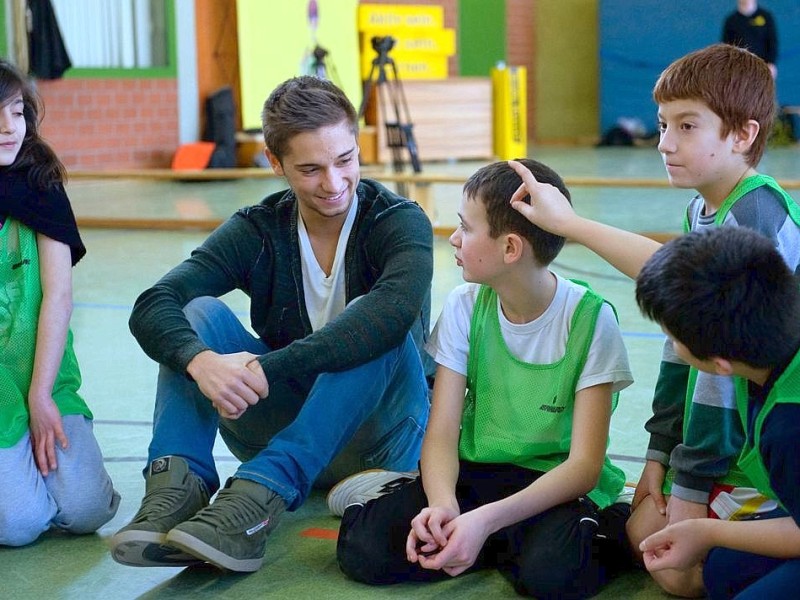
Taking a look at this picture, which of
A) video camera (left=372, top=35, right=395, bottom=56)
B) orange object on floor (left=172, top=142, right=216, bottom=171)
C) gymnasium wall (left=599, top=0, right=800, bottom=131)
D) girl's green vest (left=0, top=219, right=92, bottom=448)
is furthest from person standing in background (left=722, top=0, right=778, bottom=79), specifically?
girl's green vest (left=0, top=219, right=92, bottom=448)

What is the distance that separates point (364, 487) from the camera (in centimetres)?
193

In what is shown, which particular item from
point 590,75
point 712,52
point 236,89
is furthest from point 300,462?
point 590,75

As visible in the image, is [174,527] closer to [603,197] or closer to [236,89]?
[603,197]

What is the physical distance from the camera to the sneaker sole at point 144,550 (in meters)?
1.63

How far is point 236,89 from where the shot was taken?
→ 9891 mm

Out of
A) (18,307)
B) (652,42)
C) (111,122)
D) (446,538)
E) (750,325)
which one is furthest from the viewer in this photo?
(652,42)

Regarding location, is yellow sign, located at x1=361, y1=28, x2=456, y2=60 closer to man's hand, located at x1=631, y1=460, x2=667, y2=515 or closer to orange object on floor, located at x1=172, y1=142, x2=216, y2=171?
orange object on floor, located at x1=172, y1=142, x2=216, y2=171

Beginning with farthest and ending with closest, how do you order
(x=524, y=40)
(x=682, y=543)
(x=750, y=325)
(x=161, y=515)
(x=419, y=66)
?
(x=524, y=40) < (x=419, y=66) < (x=161, y=515) < (x=682, y=543) < (x=750, y=325)

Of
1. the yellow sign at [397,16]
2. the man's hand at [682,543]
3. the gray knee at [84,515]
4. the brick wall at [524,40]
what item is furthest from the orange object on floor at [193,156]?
the man's hand at [682,543]

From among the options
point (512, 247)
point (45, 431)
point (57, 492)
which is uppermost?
point (512, 247)

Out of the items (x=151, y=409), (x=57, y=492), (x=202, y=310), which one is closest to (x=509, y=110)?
(x=151, y=409)

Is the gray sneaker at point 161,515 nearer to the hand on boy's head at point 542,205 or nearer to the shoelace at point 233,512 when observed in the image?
the shoelace at point 233,512

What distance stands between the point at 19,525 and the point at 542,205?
1.06 metres

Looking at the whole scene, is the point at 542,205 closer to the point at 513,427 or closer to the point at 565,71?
the point at 513,427
